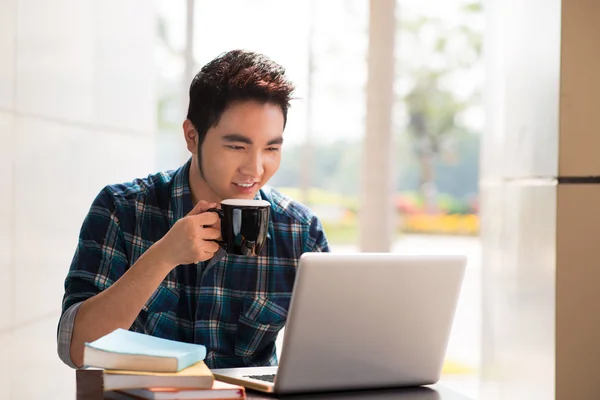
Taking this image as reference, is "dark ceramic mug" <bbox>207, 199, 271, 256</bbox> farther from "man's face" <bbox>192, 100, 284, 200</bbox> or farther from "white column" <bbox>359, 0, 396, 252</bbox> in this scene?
"white column" <bbox>359, 0, 396, 252</bbox>

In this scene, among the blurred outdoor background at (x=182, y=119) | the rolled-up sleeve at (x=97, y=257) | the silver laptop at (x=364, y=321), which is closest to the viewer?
the silver laptop at (x=364, y=321)

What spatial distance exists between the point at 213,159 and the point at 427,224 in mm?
7091

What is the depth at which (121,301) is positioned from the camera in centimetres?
149

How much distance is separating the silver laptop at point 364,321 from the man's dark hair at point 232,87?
636 mm

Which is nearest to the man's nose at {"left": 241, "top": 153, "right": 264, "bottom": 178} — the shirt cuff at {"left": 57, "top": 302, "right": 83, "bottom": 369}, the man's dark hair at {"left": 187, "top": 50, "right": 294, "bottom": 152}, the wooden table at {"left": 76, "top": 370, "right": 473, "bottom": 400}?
the man's dark hair at {"left": 187, "top": 50, "right": 294, "bottom": 152}

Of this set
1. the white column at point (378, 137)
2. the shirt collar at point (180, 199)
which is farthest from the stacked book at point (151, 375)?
the white column at point (378, 137)

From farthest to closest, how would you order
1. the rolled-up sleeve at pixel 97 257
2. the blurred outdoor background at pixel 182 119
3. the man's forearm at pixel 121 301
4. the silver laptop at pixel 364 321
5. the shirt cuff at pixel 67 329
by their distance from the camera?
the blurred outdoor background at pixel 182 119, the rolled-up sleeve at pixel 97 257, the shirt cuff at pixel 67 329, the man's forearm at pixel 121 301, the silver laptop at pixel 364 321

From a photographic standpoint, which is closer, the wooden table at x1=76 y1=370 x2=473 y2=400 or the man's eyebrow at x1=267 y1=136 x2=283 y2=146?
the wooden table at x1=76 y1=370 x2=473 y2=400

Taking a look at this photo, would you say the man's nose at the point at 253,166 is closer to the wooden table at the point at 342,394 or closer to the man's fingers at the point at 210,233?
the man's fingers at the point at 210,233

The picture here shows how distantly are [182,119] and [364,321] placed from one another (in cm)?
353

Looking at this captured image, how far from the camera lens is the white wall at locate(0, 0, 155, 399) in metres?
1.86

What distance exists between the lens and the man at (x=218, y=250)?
1686 millimetres

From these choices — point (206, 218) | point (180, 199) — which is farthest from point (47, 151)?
point (206, 218)

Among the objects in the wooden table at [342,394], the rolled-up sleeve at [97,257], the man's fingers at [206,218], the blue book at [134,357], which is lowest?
the wooden table at [342,394]
